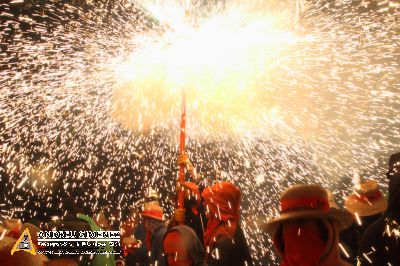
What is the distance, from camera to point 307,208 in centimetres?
226

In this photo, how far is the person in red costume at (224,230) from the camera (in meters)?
3.47

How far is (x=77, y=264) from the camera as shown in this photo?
3057 millimetres

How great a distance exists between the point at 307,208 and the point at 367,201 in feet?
9.14

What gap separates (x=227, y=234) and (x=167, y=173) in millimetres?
13539

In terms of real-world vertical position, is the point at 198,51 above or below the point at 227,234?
above

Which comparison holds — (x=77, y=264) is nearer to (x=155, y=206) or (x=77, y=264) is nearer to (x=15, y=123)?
(x=155, y=206)

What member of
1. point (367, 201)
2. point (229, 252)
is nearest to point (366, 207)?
point (367, 201)

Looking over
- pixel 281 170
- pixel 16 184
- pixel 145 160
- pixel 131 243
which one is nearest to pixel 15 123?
pixel 16 184

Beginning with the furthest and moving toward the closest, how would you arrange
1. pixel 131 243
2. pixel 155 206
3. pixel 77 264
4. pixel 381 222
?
pixel 131 243
pixel 155 206
pixel 77 264
pixel 381 222

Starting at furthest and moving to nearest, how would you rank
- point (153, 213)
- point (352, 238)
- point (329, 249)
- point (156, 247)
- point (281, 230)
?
point (153, 213) < point (156, 247) < point (352, 238) < point (281, 230) < point (329, 249)

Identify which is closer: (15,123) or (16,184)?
(16,184)

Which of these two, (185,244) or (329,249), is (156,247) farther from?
(329,249)

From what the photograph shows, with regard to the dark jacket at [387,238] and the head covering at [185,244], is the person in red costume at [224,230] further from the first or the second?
the dark jacket at [387,238]

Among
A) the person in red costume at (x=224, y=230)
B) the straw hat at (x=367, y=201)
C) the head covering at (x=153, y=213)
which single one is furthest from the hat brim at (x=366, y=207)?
the head covering at (x=153, y=213)
